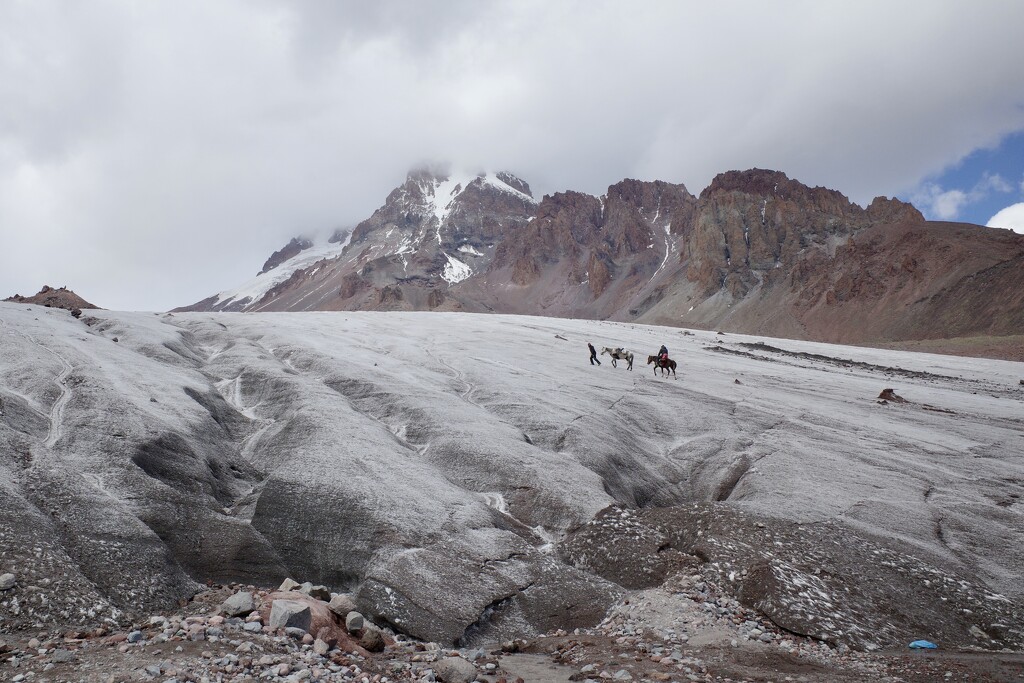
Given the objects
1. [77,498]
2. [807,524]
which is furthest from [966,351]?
[77,498]

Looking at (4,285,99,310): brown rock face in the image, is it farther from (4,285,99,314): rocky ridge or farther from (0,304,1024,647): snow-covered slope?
(0,304,1024,647): snow-covered slope

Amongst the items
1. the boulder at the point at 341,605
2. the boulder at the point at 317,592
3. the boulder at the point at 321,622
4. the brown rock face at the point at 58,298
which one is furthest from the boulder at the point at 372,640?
the brown rock face at the point at 58,298

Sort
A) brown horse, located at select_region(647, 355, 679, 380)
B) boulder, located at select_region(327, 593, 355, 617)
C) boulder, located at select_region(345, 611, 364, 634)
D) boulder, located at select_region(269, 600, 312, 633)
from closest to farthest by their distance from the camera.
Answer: boulder, located at select_region(269, 600, 312, 633) → boulder, located at select_region(345, 611, 364, 634) → boulder, located at select_region(327, 593, 355, 617) → brown horse, located at select_region(647, 355, 679, 380)

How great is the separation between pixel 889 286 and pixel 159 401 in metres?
164

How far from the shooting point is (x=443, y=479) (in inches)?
706

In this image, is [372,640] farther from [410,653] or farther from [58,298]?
[58,298]

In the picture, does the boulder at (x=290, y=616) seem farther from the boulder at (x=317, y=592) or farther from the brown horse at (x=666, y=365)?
the brown horse at (x=666, y=365)

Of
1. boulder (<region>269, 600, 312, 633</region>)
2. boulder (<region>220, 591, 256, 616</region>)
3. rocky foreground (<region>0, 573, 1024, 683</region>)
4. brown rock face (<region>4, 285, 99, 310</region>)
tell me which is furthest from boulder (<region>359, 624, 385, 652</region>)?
brown rock face (<region>4, 285, 99, 310</region>)

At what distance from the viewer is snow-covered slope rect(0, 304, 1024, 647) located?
41.2 ft

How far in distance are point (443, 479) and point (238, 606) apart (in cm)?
806

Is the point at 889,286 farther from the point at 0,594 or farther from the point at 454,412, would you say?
the point at 0,594

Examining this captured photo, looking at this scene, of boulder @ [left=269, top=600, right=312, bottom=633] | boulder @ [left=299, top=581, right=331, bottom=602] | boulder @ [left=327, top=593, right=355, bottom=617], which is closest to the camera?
boulder @ [left=269, top=600, right=312, bottom=633]

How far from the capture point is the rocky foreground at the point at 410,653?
8.40 m

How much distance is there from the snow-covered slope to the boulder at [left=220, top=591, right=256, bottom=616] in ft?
6.72
